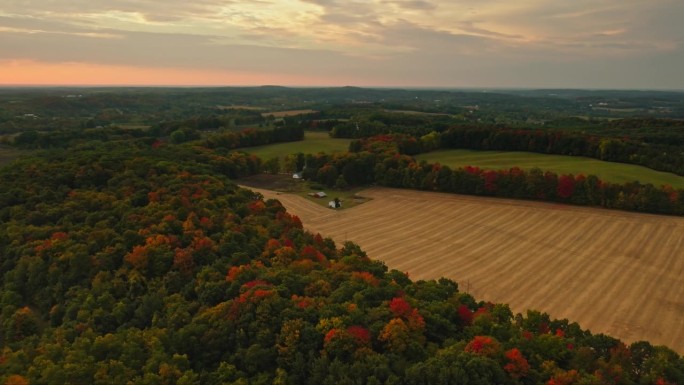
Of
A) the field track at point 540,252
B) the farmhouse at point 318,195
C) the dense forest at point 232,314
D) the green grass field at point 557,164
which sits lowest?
the field track at point 540,252

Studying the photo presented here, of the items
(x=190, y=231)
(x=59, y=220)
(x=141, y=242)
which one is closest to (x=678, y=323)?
(x=190, y=231)

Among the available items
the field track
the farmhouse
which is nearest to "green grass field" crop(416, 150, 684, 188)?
the field track

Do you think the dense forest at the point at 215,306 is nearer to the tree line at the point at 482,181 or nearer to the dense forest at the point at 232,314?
the dense forest at the point at 232,314

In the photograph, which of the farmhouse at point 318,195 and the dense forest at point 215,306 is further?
the farmhouse at point 318,195

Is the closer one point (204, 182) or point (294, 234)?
point (294, 234)

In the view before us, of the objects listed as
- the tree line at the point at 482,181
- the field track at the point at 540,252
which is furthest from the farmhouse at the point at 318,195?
the tree line at the point at 482,181

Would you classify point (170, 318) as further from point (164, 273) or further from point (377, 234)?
point (377, 234)

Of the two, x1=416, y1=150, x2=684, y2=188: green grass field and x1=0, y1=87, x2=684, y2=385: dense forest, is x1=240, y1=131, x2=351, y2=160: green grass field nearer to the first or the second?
x1=416, y1=150, x2=684, y2=188: green grass field
